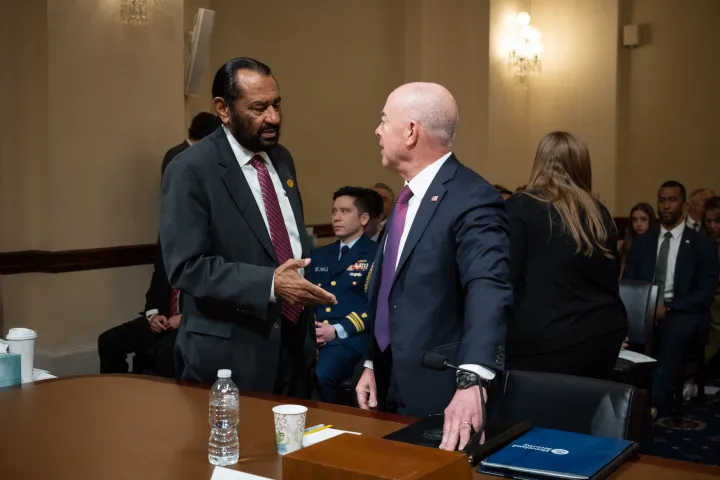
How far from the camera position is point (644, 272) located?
559cm

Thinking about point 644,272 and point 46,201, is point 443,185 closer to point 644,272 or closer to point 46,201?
point 46,201

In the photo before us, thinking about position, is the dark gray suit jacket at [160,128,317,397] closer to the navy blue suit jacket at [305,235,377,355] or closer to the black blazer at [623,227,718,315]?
the navy blue suit jacket at [305,235,377,355]

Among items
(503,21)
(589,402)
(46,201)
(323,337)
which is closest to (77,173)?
(46,201)

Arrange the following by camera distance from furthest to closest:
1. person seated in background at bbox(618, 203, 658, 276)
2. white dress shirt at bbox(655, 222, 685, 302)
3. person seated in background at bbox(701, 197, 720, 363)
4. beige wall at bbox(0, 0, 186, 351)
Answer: person seated in background at bbox(618, 203, 658, 276) → person seated in background at bbox(701, 197, 720, 363) → white dress shirt at bbox(655, 222, 685, 302) → beige wall at bbox(0, 0, 186, 351)

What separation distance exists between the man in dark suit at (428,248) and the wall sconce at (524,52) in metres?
6.54

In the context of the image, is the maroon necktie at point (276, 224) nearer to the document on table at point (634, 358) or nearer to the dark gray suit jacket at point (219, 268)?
the dark gray suit jacket at point (219, 268)

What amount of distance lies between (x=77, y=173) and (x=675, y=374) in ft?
11.8

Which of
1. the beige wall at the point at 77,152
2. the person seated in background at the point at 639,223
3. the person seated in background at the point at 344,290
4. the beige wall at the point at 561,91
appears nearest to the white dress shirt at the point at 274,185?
the person seated in background at the point at 344,290

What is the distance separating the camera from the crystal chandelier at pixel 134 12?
5.13 meters

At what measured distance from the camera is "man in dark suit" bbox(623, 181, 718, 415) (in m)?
5.11

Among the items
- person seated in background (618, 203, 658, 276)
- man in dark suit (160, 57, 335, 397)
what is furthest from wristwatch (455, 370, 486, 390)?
person seated in background (618, 203, 658, 276)

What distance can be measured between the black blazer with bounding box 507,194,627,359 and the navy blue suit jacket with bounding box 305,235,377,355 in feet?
4.24

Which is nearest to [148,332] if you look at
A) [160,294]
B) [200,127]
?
[160,294]

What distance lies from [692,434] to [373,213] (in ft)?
6.73
